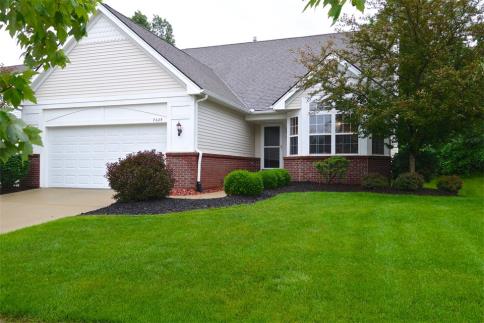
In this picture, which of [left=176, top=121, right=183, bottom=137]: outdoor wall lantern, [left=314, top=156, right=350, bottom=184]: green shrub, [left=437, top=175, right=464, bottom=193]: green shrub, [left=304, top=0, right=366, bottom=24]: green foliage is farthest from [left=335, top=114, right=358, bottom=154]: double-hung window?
[left=304, top=0, right=366, bottom=24]: green foliage

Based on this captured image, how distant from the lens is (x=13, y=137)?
197 centimetres

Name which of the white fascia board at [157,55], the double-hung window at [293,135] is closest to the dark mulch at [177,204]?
the double-hung window at [293,135]

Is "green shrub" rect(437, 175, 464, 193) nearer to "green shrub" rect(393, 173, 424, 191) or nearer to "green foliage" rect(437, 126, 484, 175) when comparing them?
"green shrub" rect(393, 173, 424, 191)

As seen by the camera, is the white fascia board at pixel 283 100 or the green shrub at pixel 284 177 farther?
the white fascia board at pixel 283 100

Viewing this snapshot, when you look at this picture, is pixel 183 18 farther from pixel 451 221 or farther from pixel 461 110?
pixel 451 221

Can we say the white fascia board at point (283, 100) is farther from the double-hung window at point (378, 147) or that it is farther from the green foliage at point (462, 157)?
the green foliage at point (462, 157)

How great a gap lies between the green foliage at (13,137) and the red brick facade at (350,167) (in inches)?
538

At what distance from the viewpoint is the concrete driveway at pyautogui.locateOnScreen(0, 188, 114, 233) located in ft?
29.6

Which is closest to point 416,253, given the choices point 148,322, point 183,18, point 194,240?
point 194,240

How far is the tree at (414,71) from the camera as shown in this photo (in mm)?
10266

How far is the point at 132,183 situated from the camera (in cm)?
1028

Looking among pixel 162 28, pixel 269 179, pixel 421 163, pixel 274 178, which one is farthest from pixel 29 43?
pixel 162 28

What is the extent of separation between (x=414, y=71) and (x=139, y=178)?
793 cm

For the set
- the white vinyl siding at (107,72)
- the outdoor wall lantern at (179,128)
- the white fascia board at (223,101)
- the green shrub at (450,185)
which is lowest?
the green shrub at (450,185)
